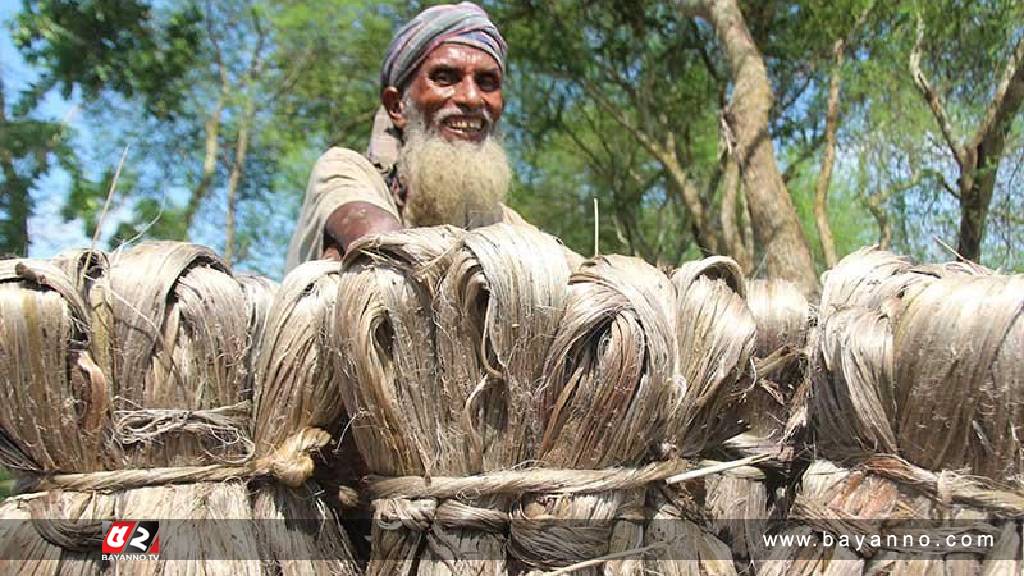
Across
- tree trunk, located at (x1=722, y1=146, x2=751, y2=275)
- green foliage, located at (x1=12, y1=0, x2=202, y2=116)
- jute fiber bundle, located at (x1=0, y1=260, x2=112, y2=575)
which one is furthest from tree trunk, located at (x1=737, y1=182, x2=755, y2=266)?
jute fiber bundle, located at (x1=0, y1=260, x2=112, y2=575)

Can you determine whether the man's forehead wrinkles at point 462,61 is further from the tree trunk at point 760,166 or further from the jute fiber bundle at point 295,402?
the tree trunk at point 760,166

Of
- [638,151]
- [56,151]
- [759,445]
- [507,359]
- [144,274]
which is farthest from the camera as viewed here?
[638,151]

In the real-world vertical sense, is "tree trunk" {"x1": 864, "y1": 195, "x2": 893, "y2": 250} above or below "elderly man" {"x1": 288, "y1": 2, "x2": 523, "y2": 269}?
above

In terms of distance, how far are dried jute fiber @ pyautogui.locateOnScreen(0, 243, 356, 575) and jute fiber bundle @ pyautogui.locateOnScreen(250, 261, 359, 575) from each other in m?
0.02

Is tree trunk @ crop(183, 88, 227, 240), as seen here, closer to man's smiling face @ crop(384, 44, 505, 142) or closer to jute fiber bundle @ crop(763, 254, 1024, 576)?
man's smiling face @ crop(384, 44, 505, 142)

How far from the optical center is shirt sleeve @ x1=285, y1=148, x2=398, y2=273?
6.87 feet

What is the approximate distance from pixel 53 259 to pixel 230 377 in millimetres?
295

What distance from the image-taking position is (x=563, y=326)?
122 centimetres

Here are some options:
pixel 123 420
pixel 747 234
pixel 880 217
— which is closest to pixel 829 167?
pixel 880 217

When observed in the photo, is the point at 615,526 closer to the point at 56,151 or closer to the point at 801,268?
the point at 801,268

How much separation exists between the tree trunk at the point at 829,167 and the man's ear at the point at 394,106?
20.2 feet

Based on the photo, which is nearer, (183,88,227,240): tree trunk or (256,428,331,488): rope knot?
(256,428,331,488): rope knot

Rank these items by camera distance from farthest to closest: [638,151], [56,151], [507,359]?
[638,151] → [56,151] → [507,359]

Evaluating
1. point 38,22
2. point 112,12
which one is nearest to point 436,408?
point 38,22
